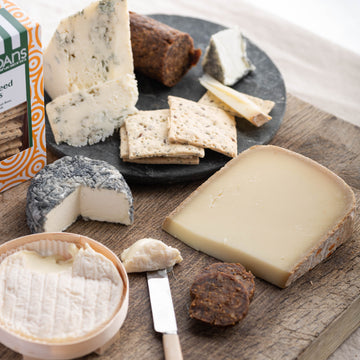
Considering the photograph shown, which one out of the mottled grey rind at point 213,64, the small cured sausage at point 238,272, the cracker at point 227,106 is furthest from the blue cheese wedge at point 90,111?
the small cured sausage at point 238,272

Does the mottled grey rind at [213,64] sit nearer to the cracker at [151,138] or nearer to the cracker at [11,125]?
the cracker at [151,138]

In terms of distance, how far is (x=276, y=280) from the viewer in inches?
93.7

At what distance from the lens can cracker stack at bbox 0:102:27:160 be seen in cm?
249

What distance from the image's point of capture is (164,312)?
222cm

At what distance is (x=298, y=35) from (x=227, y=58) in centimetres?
110

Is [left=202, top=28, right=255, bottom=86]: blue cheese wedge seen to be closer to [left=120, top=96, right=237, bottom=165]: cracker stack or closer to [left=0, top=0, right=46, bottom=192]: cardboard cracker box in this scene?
[left=120, top=96, right=237, bottom=165]: cracker stack

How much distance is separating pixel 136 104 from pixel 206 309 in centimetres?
139

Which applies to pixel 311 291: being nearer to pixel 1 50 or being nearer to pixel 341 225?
pixel 341 225

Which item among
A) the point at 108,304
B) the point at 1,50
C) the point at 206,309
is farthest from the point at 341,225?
the point at 1,50

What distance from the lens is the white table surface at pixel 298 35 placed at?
3.94m

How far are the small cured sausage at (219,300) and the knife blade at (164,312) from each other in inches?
3.5

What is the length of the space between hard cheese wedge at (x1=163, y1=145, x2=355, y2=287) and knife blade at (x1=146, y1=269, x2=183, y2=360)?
0.26 meters

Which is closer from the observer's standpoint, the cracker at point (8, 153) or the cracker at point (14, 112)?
the cracker at point (14, 112)

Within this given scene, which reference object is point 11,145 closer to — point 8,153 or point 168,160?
point 8,153
